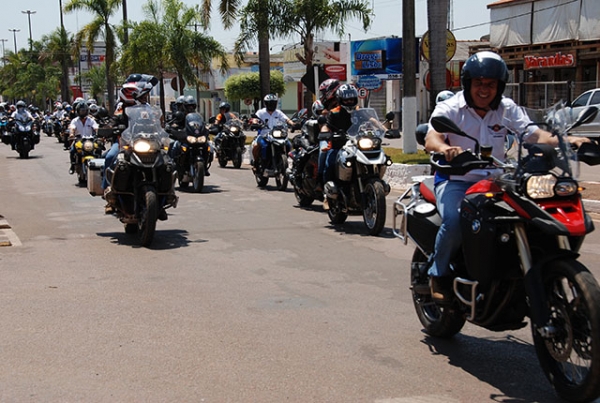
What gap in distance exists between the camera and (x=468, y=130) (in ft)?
17.7

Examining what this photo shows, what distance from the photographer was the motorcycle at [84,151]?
18.5m

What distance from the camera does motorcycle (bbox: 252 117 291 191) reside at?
54.9 ft

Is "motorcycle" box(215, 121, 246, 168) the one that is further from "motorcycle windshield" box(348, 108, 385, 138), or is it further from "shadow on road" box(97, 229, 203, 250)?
"motorcycle windshield" box(348, 108, 385, 138)

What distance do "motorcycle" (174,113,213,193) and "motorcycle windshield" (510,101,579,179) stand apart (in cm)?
1241

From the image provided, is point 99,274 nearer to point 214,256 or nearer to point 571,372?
point 214,256

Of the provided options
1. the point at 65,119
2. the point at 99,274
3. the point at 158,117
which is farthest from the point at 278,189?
the point at 65,119

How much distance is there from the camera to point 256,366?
530cm

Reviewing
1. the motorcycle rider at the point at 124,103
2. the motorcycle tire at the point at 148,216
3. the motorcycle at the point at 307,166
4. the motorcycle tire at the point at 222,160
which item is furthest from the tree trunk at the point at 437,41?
the motorcycle tire at the point at 148,216

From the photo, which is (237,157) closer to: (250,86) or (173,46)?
(173,46)

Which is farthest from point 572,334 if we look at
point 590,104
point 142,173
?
point 590,104

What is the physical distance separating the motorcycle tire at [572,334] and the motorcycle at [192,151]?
503 inches

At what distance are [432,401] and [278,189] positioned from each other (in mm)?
12381

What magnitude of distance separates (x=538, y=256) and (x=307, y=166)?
28.0ft

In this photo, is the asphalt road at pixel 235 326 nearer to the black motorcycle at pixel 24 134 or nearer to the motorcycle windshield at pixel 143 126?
the motorcycle windshield at pixel 143 126
